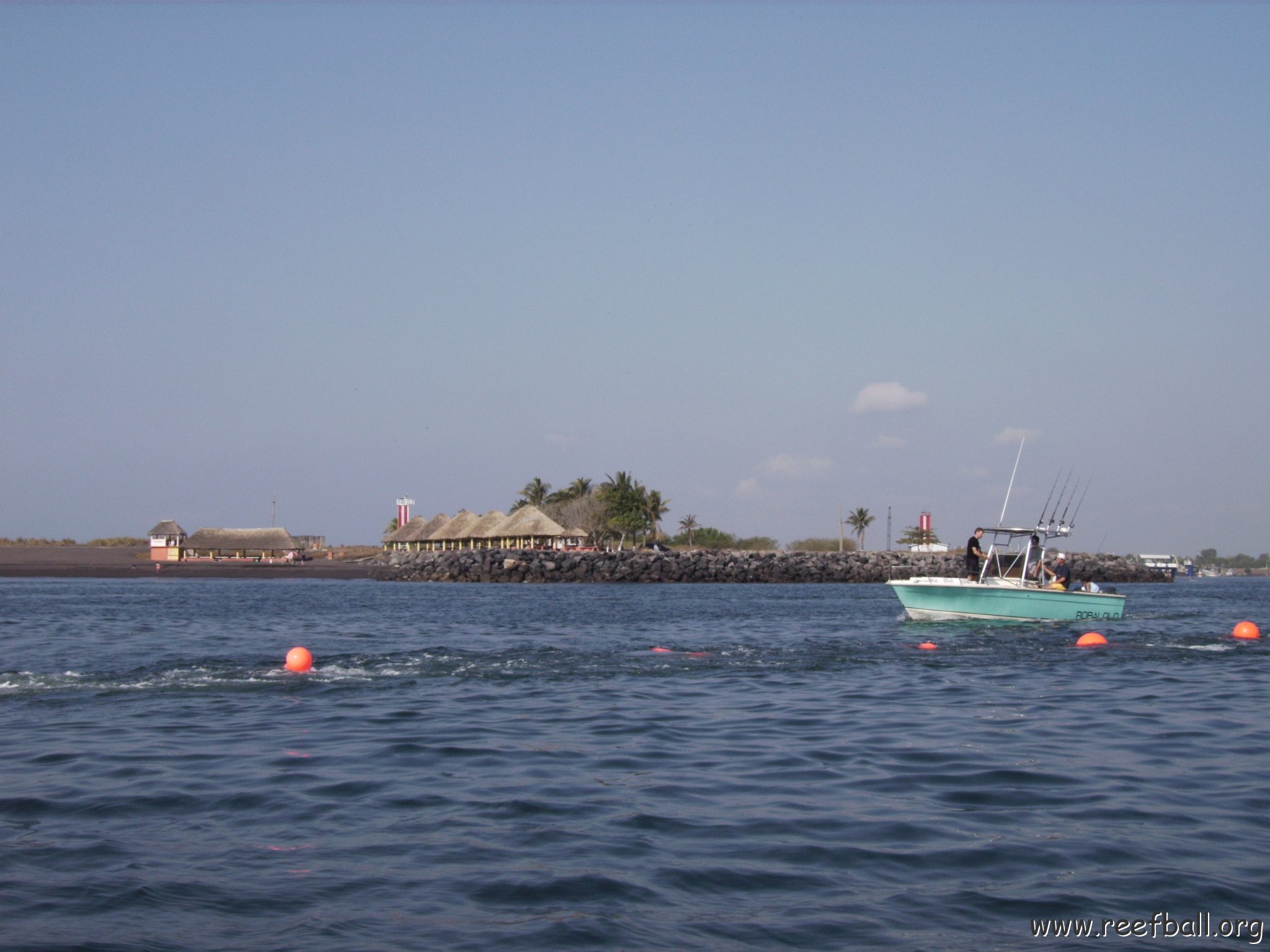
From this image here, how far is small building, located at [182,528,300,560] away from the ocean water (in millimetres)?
95363

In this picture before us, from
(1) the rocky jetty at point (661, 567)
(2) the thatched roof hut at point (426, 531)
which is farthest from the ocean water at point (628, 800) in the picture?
(2) the thatched roof hut at point (426, 531)

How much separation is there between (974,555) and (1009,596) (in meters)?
1.61

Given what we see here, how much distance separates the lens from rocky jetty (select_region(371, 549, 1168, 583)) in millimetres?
77500

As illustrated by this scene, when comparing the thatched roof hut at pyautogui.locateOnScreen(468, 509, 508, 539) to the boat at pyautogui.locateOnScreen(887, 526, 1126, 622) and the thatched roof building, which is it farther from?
the boat at pyautogui.locateOnScreen(887, 526, 1126, 622)

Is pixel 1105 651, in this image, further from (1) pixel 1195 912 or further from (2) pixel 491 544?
(2) pixel 491 544

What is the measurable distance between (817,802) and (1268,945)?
12.3 ft

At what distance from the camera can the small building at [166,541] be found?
11262 cm

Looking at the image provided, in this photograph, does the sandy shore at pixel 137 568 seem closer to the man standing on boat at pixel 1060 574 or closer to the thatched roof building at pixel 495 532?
the thatched roof building at pixel 495 532

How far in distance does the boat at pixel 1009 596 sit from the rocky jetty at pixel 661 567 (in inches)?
1785


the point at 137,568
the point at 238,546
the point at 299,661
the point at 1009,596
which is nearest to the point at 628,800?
the point at 299,661

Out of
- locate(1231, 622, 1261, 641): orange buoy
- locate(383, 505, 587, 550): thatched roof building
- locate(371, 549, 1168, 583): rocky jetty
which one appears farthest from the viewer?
locate(383, 505, 587, 550): thatched roof building

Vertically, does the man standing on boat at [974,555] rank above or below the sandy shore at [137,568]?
above

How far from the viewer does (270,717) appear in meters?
14.3

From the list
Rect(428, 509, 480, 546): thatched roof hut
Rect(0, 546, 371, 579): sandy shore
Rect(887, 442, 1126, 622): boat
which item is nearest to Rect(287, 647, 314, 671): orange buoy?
Rect(887, 442, 1126, 622): boat
